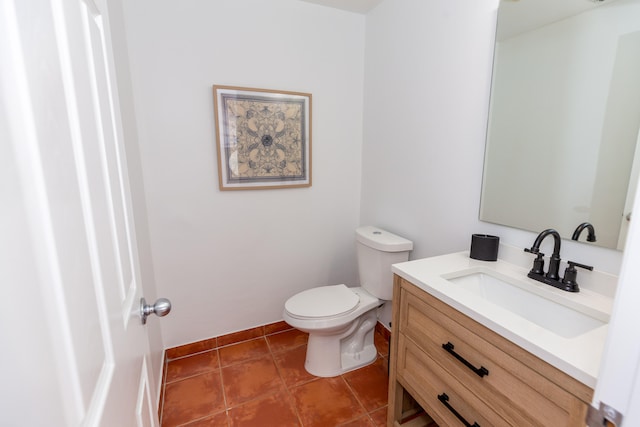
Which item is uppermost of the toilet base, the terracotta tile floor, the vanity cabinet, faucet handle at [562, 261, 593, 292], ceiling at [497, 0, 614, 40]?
ceiling at [497, 0, 614, 40]

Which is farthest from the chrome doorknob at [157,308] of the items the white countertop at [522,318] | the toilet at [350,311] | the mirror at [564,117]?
the mirror at [564,117]

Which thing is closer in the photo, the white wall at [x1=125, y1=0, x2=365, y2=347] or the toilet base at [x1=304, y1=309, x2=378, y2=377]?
the white wall at [x1=125, y1=0, x2=365, y2=347]

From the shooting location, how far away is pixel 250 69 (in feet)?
6.23

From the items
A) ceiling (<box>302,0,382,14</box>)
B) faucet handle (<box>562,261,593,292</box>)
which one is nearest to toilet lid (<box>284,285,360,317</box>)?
faucet handle (<box>562,261,593,292</box>)

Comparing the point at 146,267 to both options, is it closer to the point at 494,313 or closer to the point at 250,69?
the point at 250,69

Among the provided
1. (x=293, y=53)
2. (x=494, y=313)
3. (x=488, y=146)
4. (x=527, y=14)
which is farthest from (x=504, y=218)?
(x=293, y=53)

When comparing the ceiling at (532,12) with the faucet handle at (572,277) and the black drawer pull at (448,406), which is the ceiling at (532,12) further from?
A: the black drawer pull at (448,406)

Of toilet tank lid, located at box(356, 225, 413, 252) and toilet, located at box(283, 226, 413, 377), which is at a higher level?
toilet tank lid, located at box(356, 225, 413, 252)

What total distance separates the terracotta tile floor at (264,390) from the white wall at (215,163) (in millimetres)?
217

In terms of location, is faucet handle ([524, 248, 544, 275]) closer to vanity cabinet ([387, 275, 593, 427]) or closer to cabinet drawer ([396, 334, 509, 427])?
vanity cabinet ([387, 275, 593, 427])

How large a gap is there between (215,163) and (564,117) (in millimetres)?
1778

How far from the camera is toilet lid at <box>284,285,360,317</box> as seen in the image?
1718 mm

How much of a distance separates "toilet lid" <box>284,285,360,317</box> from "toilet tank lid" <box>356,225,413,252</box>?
0.35 m

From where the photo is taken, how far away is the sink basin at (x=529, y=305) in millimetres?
983
